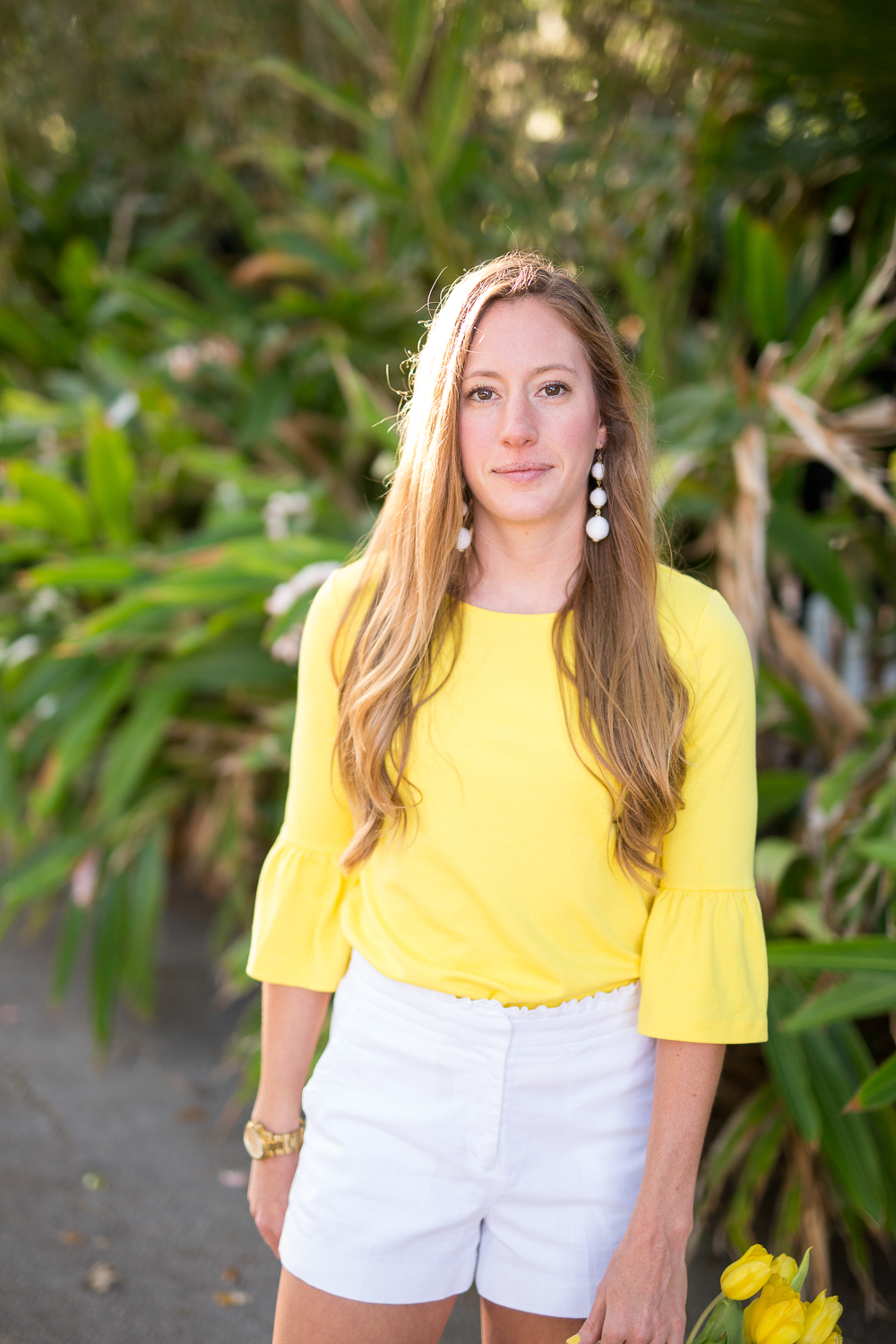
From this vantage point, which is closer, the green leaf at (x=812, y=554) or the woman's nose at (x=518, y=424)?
the woman's nose at (x=518, y=424)

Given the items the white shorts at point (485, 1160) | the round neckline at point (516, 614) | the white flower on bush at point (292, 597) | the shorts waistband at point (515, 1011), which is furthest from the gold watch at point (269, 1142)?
the white flower on bush at point (292, 597)

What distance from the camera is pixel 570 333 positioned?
1002 millimetres

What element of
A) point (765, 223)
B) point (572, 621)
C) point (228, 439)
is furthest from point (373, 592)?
point (228, 439)

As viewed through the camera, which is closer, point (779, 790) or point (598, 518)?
point (598, 518)

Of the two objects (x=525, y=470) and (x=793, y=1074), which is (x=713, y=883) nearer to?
(x=525, y=470)

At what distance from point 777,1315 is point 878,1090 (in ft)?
2.36

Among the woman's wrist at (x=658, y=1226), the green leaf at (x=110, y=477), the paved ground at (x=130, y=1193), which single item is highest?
the green leaf at (x=110, y=477)

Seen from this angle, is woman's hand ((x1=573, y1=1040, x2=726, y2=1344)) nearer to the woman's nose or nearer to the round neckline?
the round neckline

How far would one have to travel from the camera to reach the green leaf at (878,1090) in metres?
1.39

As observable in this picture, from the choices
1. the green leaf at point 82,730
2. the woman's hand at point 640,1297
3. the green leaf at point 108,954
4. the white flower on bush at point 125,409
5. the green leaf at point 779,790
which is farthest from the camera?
the white flower on bush at point 125,409

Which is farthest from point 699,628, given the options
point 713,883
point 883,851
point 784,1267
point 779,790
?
point 779,790

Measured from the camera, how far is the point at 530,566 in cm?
106

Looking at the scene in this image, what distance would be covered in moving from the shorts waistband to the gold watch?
0.72 feet

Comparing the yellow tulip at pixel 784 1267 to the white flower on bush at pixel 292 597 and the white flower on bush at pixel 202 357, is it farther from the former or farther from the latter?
the white flower on bush at pixel 202 357
